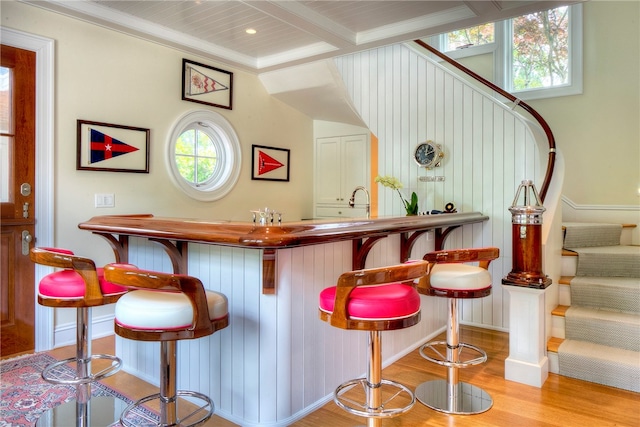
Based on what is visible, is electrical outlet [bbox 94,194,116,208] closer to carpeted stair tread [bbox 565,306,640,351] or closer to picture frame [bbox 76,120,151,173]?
picture frame [bbox 76,120,151,173]

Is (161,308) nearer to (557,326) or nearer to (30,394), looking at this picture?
(30,394)

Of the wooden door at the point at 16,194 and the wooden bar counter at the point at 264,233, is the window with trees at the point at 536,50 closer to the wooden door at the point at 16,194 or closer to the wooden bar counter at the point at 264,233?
the wooden bar counter at the point at 264,233

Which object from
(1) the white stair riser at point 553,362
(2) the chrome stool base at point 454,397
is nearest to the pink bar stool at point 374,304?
(2) the chrome stool base at point 454,397

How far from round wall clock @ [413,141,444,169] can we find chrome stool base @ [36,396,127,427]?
3170 mm

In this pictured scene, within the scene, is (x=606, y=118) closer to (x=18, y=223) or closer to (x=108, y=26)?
(x=108, y=26)

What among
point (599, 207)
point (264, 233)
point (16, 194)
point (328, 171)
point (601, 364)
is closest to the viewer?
point (264, 233)

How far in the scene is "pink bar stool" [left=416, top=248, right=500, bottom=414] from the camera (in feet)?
7.21

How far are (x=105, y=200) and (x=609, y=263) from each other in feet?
13.1

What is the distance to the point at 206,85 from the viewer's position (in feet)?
13.8

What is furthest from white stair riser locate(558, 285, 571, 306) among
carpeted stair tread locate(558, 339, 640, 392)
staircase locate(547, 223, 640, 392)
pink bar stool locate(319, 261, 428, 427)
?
pink bar stool locate(319, 261, 428, 427)

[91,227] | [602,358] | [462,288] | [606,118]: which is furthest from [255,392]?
[606,118]

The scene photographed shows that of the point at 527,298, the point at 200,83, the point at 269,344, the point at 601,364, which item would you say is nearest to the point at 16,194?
the point at 200,83

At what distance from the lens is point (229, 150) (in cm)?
448

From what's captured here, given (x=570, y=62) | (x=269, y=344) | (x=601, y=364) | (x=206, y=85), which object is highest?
(x=570, y=62)
